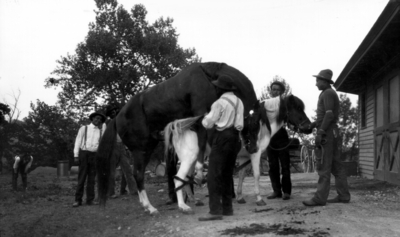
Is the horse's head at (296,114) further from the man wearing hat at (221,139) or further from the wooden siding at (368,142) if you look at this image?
the wooden siding at (368,142)

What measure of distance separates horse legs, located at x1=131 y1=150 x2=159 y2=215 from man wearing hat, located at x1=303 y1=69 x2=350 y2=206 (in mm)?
2401

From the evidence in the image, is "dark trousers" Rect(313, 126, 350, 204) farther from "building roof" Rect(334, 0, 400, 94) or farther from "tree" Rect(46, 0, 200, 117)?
"tree" Rect(46, 0, 200, 117)

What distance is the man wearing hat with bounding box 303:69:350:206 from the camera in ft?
21.9

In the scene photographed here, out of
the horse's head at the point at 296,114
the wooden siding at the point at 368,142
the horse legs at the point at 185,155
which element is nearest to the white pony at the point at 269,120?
the horse's head at the point at 296,114

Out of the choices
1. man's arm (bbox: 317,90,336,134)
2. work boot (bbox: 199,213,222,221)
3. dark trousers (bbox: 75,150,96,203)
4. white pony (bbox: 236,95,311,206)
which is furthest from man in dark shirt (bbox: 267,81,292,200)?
dark trousers (bbox: 75,150,96,203)

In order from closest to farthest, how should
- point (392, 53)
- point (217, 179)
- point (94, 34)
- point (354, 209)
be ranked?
point (217, 179), point (354, 209), point (392, 53), point (94, 34)

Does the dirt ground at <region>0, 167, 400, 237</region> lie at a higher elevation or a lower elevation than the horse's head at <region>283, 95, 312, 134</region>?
lower

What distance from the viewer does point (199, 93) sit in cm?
692

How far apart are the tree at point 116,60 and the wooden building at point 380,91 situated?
18.8 m

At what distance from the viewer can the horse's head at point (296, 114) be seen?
796 cm

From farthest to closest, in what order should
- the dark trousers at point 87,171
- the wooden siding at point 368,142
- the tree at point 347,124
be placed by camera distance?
1. the tree at point 347,124
2. the wooden siding at point 368,142
3. the dark trousers at point 87,171

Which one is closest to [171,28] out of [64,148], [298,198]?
[64,148]

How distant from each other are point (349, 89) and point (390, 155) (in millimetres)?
6584

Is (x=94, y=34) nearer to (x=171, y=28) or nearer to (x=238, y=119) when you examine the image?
(x=171, y=28)
